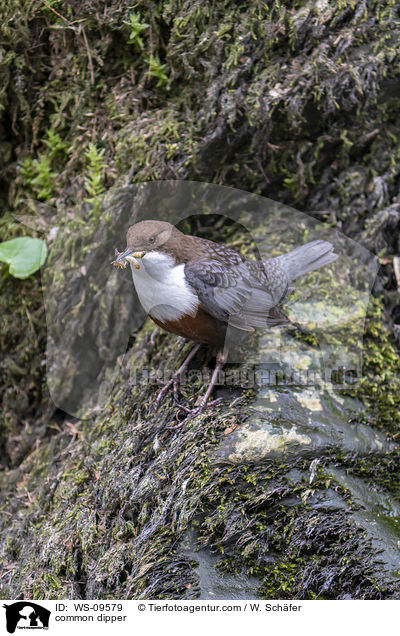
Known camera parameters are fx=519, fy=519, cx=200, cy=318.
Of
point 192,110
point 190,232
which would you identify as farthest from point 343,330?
point 192,110

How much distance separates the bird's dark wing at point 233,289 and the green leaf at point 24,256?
1.35 meters

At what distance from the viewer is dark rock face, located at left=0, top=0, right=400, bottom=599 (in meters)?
2.50

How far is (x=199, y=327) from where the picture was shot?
2744 mm

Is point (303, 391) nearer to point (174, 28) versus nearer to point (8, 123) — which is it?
point (174, 28)

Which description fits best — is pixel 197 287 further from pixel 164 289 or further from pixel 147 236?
pixel 147 236

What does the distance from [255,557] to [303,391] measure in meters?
0.95

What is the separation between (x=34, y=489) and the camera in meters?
3.38

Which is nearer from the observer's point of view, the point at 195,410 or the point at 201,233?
the point at 195,410
